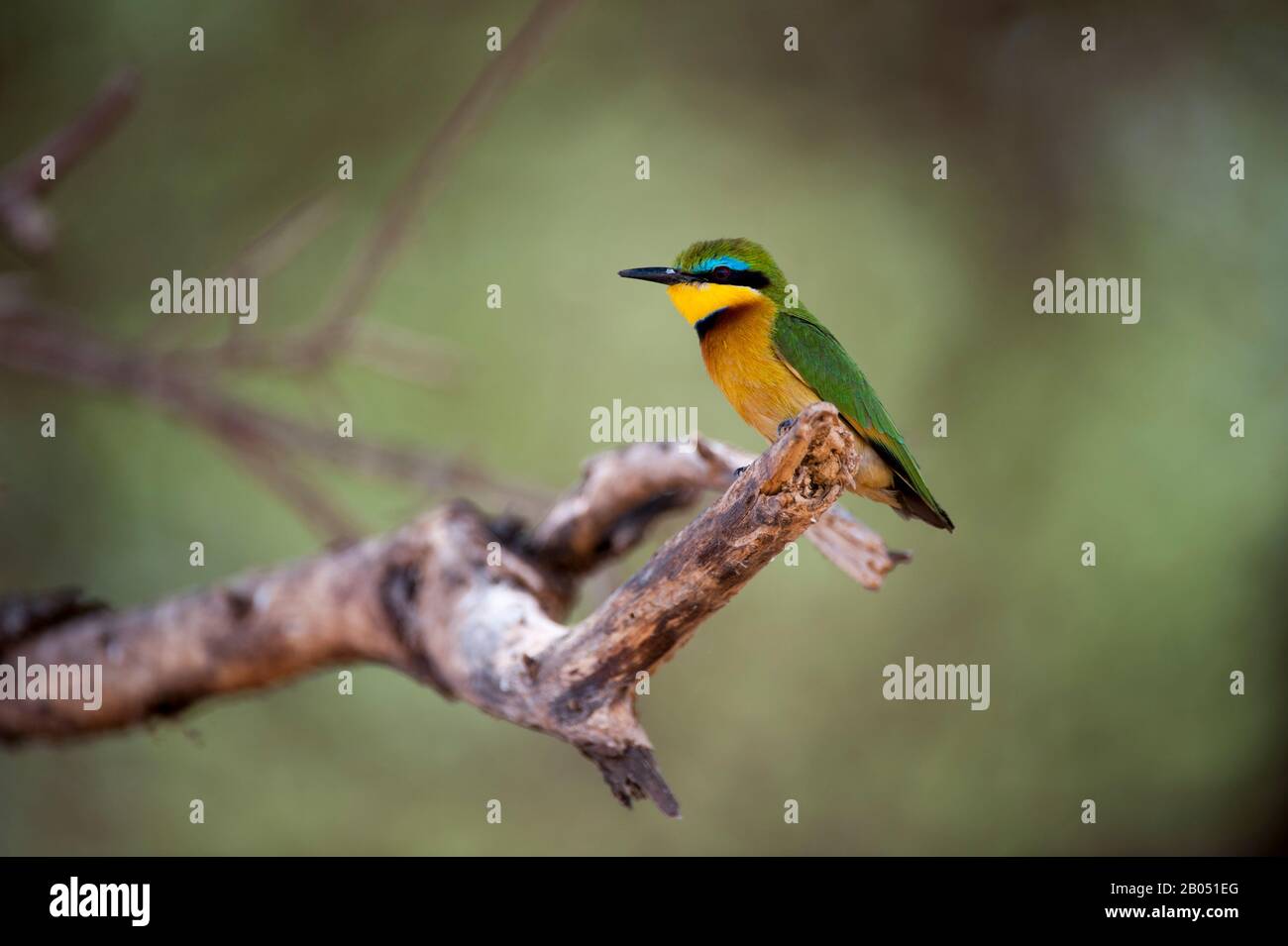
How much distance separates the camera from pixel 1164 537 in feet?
14.4

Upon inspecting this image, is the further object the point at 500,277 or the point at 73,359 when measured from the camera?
the point at 500,277

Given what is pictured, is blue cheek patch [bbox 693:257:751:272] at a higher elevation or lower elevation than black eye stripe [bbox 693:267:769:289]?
higher

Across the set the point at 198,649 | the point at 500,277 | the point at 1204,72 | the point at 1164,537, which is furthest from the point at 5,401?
the point at 1204,72

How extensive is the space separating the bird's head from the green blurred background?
1965 mm

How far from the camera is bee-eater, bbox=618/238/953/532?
7.21ft

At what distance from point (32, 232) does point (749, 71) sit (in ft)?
9.44

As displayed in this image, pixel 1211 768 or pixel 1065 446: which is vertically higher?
pixel 1065 446

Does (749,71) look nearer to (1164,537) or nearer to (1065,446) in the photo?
(1065,446)

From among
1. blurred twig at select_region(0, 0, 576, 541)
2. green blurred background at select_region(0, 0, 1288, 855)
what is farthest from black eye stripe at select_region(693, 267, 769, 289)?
green blurred background at select_region(0, 0, 1288, 855)

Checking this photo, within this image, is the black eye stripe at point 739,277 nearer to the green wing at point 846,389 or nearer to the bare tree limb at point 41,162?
the green wing at point 846,389

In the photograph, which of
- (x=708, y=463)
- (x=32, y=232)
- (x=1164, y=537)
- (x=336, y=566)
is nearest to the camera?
(x=708, y=463)

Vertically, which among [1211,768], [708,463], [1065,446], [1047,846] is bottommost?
[1047,846]

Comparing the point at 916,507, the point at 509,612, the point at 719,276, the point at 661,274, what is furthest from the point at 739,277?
the point at 509,612

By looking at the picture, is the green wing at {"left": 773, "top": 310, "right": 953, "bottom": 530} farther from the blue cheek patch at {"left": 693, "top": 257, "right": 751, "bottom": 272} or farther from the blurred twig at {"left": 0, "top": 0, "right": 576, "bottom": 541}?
the blurred twig at {"left": 0, "top": 0, "right": 576, "bottom": 541}
